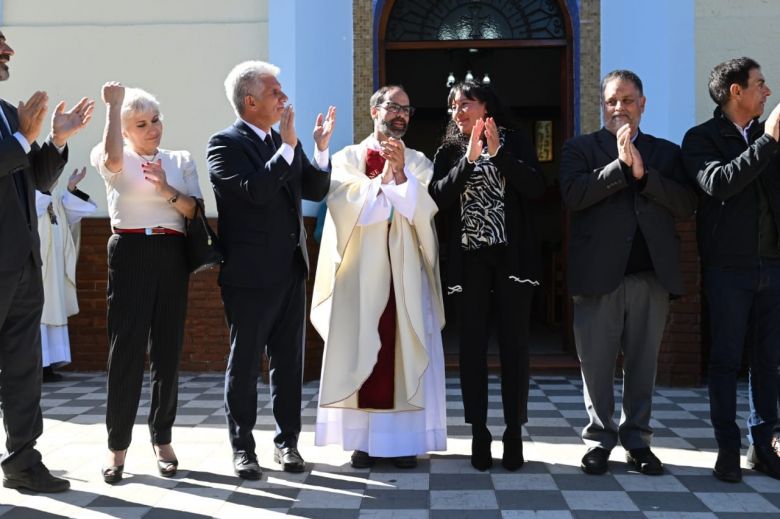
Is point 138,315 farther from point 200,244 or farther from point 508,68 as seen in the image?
point 508,68

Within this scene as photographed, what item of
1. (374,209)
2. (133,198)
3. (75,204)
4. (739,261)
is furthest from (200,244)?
(75,204)

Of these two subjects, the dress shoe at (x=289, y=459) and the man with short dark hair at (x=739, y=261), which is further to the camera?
the dress shoe at (x=289, y=459)

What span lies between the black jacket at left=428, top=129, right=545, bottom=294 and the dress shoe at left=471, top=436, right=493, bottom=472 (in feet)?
2.43

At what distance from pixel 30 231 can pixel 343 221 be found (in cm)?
142

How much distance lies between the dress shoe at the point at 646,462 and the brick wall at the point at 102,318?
420cm

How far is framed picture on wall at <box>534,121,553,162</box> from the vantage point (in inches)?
611

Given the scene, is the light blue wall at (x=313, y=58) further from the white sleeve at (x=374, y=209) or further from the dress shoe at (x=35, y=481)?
the dress shoe at (x=35, y=481)

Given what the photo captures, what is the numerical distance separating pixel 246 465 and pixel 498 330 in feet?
4.44

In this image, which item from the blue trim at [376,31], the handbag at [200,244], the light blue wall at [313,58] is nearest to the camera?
→ the handbag at [200,244]

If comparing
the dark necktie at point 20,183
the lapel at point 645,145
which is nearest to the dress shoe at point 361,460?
the dark necktie at point 20,183

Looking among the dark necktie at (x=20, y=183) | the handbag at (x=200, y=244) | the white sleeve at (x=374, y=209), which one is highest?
the dark necktie at (x=20, y=183)

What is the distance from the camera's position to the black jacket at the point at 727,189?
381 centimetres

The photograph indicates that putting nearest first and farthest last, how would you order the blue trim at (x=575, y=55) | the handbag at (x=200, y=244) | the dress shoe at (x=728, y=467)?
1. the dress shoe at (x=728, y=467)
2. the handbag at (x=200, y=244)
3. the blue trim at (x=575, y=55)

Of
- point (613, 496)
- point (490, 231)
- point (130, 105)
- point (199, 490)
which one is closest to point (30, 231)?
point (130, 105)
